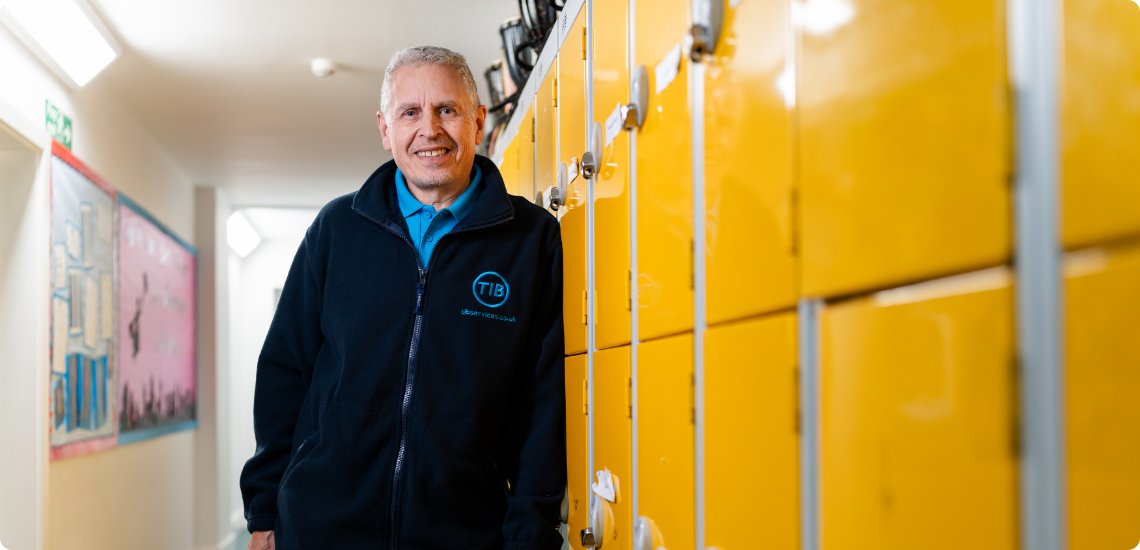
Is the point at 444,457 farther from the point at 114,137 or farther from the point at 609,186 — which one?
the point at 114,137

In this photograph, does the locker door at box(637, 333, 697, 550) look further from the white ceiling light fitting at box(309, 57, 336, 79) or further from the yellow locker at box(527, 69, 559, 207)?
the white ceiling light fitting at box(309, 57, 336, 79)

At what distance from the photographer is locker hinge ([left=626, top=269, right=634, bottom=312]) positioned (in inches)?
42.5

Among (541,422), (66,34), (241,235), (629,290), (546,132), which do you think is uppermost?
(66,34)

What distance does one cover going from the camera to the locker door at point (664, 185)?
2.77 feet

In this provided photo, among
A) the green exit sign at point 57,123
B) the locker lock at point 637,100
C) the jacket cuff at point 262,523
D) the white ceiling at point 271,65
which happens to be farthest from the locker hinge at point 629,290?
the green exit sign at point 57,123

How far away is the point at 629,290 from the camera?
3.59 ft

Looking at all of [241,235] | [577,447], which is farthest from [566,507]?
[241,235]

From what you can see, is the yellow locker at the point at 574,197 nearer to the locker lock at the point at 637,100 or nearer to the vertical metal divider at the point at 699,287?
the locker lock at the point at 637,100

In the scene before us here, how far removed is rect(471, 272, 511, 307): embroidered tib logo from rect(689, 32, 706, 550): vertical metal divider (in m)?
0.66

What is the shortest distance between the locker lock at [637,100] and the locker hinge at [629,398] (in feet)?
1.04

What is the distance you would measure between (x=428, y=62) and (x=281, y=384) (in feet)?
2.12

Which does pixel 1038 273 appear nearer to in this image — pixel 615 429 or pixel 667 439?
pixel 667 439

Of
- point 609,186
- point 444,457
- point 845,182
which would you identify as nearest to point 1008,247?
point 845,182

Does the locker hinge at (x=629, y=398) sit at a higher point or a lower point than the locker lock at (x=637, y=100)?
lower
